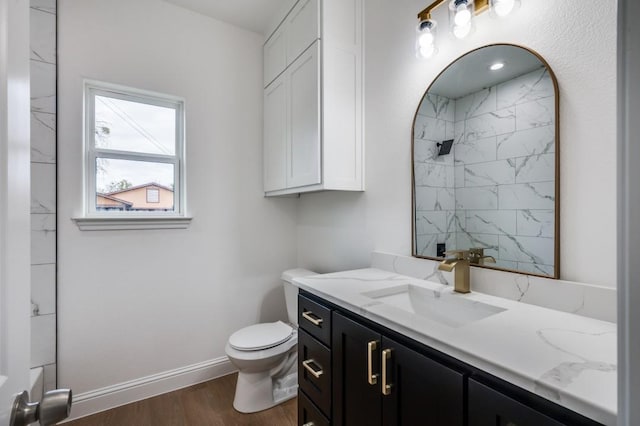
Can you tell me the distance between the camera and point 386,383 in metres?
0.91

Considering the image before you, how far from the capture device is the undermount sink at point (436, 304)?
1.11 m

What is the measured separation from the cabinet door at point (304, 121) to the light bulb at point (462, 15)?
2.44 feet

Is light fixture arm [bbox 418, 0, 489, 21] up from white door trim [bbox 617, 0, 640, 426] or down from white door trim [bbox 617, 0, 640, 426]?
up

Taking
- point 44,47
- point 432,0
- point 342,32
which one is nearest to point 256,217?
point 342,32

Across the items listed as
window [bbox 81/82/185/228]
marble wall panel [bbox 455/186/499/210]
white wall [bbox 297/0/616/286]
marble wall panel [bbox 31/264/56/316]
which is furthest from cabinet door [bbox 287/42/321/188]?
marble wall panel [bbox 31/264/56/316]

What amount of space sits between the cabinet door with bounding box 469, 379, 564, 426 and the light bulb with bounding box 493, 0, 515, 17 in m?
1.27

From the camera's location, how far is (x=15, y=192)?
47cm

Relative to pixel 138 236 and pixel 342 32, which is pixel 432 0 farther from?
pixel 138 236

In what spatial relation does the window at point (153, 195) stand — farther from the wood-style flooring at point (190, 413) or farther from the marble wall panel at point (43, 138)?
the wood-style flooring at point (190, 413)

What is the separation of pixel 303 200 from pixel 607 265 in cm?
197

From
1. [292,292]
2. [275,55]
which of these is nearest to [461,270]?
[292,292]

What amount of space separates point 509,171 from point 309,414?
1342 mm

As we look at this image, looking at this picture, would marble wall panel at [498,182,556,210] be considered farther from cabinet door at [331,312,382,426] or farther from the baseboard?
the baseboard

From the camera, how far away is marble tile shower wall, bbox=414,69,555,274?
1.07 metres
